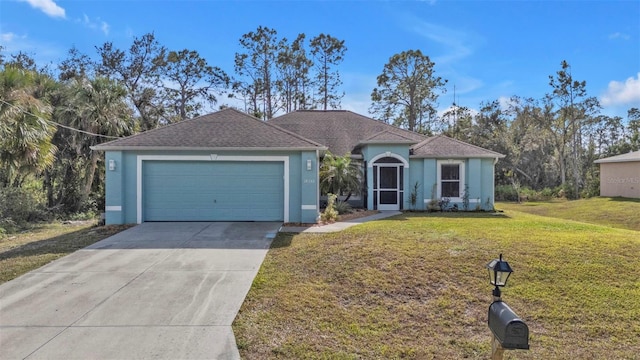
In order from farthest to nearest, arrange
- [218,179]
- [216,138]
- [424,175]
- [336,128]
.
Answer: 1. [336,128]
2. [424,175]
3. [216,138]
4. [218,179]

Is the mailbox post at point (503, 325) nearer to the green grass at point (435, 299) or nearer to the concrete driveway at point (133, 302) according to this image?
the green grass at point (435, 299)

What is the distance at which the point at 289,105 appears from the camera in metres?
35.1

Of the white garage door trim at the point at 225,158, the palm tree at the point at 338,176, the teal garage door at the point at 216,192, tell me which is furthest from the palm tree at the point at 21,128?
the palm tree at the point at 338,176

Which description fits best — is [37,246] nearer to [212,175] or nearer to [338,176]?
[212,175]

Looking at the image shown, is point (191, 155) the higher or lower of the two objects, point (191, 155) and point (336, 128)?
the lower

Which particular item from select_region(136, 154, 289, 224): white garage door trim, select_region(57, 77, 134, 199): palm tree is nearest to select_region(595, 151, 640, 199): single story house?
select_region(136, 154, 289, 224): white garage door trim

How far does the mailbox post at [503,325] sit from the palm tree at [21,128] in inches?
503

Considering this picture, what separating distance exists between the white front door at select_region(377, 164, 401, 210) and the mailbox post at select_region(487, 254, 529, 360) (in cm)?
1305

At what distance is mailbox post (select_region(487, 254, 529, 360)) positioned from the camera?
10.3 feet

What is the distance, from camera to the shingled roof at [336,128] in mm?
19844

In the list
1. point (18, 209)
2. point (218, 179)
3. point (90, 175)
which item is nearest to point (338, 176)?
point (218, 179)

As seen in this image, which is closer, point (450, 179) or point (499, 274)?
point (499, 274)

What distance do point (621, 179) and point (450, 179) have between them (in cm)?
1561

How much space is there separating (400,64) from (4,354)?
111 feet
